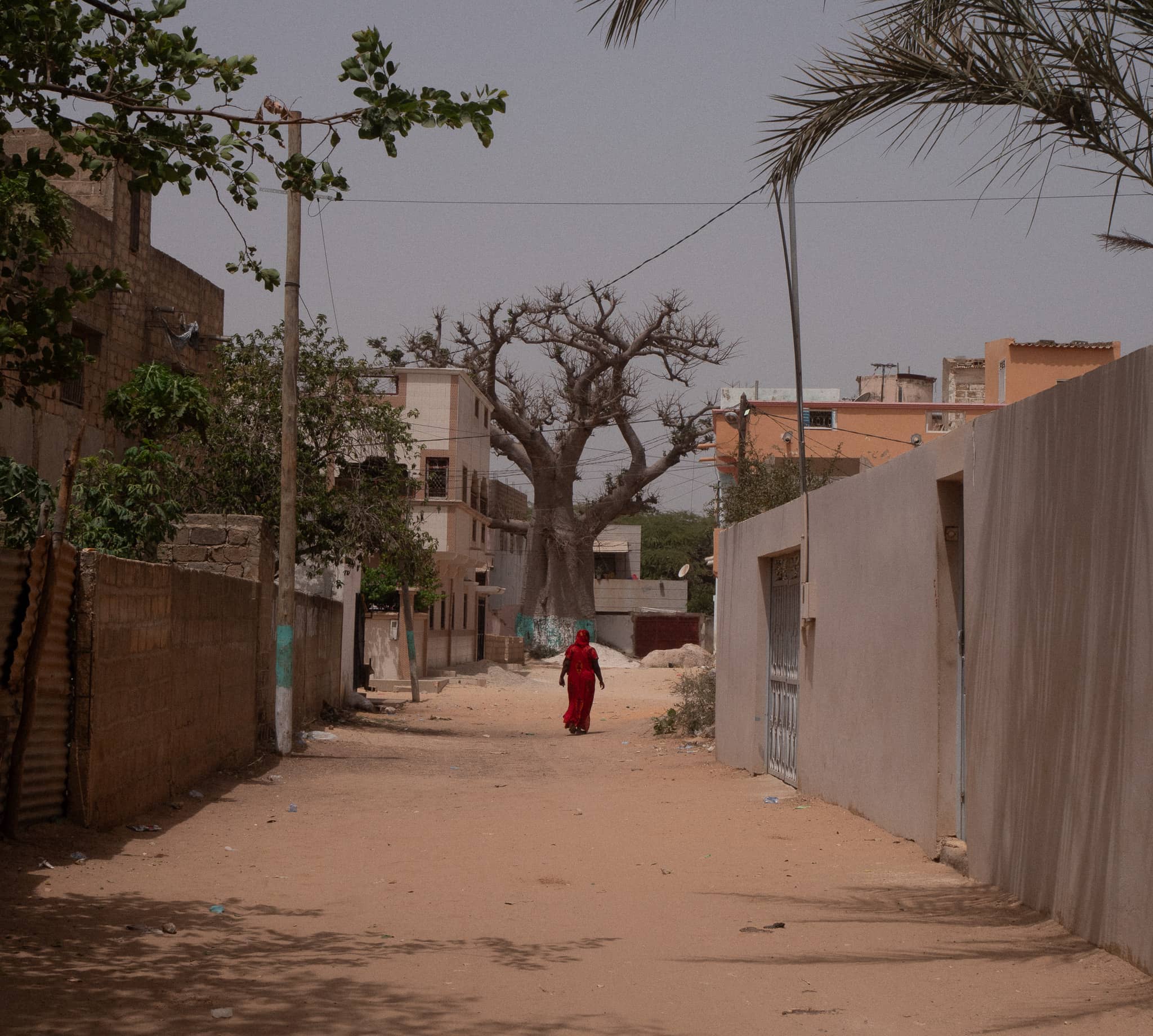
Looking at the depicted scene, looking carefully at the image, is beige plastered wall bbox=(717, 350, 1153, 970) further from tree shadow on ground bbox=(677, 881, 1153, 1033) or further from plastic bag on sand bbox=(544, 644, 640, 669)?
plastic bag on sand bbox=(544, 644, 640, 669)

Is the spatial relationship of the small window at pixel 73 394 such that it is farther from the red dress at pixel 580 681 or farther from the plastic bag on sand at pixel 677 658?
the plastic bag on sand at pixel 677 658

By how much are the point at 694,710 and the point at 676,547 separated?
59.3m

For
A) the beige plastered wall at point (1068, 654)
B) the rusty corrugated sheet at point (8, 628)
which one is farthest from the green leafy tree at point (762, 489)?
the rusty corrugated sheet at point (8, 628)

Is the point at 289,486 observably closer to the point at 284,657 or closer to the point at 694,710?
the point at 284,657

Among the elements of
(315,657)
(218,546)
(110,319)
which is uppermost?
(110,319)

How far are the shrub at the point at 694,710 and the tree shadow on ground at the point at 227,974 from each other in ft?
37.1

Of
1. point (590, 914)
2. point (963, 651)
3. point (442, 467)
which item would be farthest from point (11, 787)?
point (442, 467)

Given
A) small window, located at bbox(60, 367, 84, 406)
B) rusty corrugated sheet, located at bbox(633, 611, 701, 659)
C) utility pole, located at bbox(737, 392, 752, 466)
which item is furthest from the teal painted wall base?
small window, located at bbox(60, 367, 84, 406)

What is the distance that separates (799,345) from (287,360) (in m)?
6.68

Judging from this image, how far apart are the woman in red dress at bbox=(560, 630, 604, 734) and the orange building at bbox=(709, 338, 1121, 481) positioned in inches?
406

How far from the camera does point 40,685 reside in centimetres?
721

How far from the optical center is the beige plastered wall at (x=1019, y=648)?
5.08 meters

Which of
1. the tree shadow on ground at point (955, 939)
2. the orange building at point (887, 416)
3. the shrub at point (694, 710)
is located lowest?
the shrub at point (694, 710)

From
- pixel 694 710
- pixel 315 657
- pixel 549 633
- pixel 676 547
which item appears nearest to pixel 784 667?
pixel 694 710
